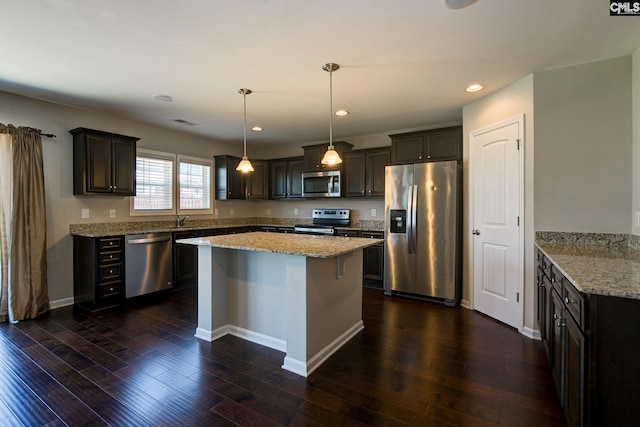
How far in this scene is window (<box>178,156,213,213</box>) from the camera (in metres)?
5.22

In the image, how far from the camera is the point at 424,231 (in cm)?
404

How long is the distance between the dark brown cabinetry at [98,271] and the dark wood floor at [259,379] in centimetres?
48

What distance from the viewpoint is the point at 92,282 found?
3.60m

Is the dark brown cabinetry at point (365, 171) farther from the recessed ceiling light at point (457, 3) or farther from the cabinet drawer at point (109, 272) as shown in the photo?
the cabinet drawer at point (109, 272)

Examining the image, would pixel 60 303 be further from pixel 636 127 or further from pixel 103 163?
pixel 636 127

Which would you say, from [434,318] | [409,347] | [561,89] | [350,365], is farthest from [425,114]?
[350,365]

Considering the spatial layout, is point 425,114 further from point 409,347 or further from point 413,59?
point 409,347

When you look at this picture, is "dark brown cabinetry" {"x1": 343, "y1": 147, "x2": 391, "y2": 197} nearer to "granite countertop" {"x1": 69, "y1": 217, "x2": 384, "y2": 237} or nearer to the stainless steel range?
the stainless steel range

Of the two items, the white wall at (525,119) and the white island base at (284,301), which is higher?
the white wall at (525,119)

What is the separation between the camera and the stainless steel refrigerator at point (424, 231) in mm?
3855

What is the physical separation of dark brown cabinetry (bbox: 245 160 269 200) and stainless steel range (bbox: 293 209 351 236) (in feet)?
3.67

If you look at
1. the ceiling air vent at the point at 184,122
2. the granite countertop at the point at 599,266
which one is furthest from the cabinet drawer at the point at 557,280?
the ceiling air vent at the point at 184,122

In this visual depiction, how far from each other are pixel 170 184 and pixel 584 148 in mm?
5441

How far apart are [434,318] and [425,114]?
2688 mm
